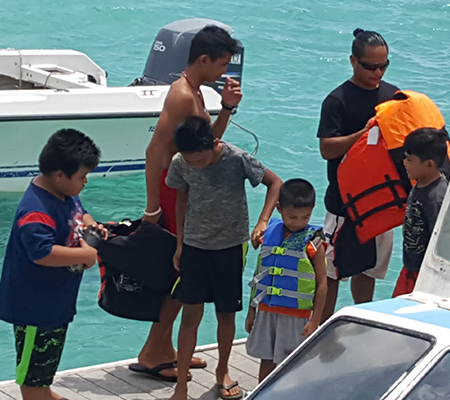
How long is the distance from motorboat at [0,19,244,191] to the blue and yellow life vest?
472cm

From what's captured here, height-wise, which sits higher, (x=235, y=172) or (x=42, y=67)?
(x=235, y=172)

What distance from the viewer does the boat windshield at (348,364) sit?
2822mm

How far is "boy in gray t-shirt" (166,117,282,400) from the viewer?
445 centimetres

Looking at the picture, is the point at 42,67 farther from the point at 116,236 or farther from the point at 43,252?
the point at 43,252

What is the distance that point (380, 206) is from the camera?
4652mm

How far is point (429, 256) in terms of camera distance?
363 cm

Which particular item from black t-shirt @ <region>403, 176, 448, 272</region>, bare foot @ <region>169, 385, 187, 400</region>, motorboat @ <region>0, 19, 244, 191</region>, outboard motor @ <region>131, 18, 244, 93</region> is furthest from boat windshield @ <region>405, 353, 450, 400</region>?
outboard motor @ <region>131, 18, 244, 93</region>

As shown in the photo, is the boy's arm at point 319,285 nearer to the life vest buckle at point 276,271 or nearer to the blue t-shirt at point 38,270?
the life vest buckle at point 276,271

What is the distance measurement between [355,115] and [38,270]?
6.22 feet

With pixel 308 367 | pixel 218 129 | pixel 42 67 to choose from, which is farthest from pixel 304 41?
pixel 308 367

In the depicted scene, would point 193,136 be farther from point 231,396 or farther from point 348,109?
point 231,396

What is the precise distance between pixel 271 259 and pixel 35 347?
114 cm

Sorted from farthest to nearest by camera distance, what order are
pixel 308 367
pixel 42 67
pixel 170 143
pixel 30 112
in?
1. pixel 42 67
2. pixel 30 112
3. pixel 170 143
4. pixel 308 367

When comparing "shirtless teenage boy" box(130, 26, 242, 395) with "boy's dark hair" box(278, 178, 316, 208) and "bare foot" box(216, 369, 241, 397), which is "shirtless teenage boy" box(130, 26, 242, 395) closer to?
"bare foot" box(216, 369, 241, 397)
